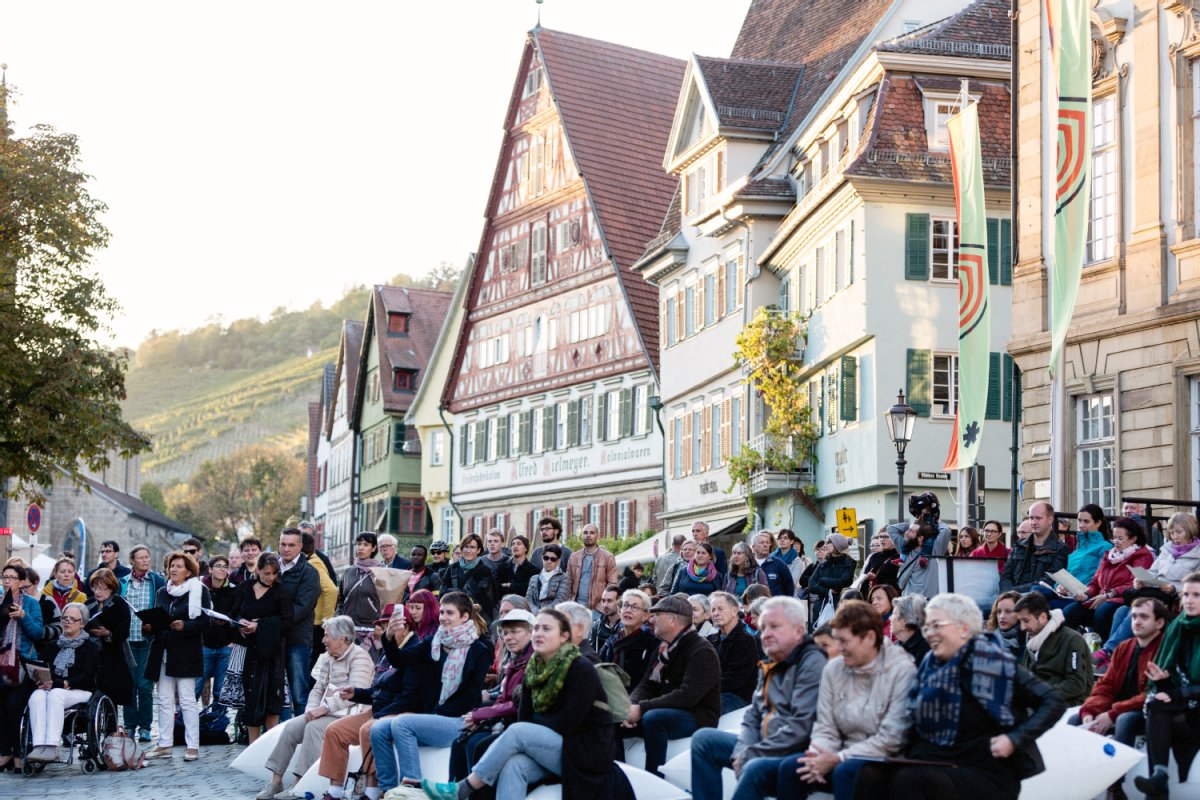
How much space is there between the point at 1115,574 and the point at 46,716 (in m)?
9.33

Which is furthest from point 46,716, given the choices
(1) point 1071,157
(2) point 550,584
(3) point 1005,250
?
(3) point 1005,250

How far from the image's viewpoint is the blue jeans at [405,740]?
13266mm

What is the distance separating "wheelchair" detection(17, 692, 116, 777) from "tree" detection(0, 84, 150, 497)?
11602 mm

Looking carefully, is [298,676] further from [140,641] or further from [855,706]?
[855,706]

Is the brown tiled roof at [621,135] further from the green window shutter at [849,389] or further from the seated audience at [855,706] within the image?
the seated audience at [855,706]

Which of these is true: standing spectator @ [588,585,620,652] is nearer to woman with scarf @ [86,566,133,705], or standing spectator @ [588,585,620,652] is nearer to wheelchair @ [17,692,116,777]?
woman with scarf @ [86,566,133,705]

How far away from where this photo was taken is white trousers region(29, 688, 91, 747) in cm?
1673

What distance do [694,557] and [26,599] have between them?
A: 6.32m

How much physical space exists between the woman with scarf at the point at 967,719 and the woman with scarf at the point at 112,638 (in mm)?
9935

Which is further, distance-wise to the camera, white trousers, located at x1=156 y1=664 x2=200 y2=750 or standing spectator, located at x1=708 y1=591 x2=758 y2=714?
white trousers, located at x1=156 y1=664 x2=200 y2=750

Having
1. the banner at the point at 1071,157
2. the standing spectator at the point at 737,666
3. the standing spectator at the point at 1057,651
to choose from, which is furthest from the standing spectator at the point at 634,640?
the banner at the point at 1071,157

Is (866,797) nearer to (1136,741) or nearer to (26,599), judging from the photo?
(1136,741)

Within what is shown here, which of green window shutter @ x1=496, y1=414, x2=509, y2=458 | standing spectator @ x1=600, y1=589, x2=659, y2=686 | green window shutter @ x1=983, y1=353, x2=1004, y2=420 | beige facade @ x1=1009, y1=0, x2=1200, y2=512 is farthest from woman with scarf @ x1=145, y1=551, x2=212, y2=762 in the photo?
green window shutter @ x1=496, y1=414, x2=509, y2=458

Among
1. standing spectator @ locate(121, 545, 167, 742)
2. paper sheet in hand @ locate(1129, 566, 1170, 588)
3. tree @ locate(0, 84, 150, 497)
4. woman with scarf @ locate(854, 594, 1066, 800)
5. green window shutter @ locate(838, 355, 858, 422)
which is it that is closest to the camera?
woman with scarf @ locate(854, 594, 1066, 800)
